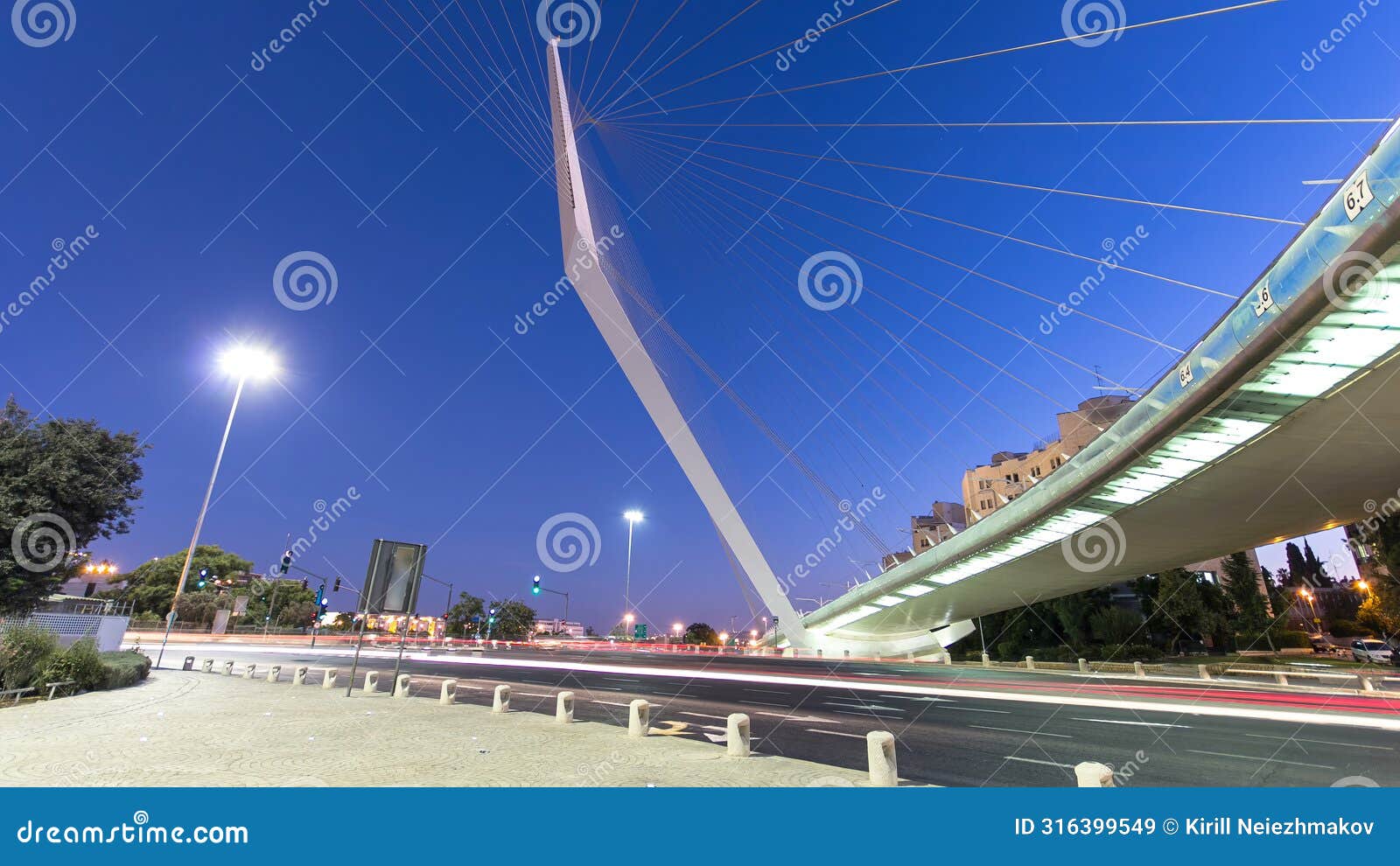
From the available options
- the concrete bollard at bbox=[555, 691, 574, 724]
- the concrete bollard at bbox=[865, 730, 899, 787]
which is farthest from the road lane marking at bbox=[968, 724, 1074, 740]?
the concrete bollard at bbox=[555, 691, 574, 724]

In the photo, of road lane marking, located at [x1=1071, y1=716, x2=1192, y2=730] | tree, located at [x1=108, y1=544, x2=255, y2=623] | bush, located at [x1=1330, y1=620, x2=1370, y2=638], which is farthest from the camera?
tree, located at [x1=108, y1=544, x2=255, y2=623]

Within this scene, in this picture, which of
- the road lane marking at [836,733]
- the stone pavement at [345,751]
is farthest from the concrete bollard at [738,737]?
the road lane marking at [836,733]

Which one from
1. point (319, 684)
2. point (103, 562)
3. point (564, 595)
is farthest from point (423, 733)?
point (103, 562)

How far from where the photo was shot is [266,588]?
95250 mm

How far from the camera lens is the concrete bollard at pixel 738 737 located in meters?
8.81

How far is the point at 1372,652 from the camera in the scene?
40250mm

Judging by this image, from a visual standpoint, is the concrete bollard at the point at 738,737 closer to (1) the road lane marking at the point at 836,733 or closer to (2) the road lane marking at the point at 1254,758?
(1) the road lane marking at the point at 836,733

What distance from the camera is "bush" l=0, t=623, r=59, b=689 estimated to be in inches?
542

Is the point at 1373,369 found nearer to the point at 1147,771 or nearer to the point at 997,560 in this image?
the point at 1147,771

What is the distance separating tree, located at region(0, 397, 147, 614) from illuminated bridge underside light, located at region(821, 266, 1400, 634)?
113ft

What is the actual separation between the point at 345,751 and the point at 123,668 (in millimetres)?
15544

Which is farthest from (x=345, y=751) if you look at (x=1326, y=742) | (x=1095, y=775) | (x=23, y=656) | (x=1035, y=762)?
(x=1326, y=742)

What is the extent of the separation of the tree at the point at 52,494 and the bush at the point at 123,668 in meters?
3.50

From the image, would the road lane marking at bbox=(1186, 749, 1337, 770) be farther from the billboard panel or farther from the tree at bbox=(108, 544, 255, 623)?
the tree at bbox=(108, 544, 255, 623)
